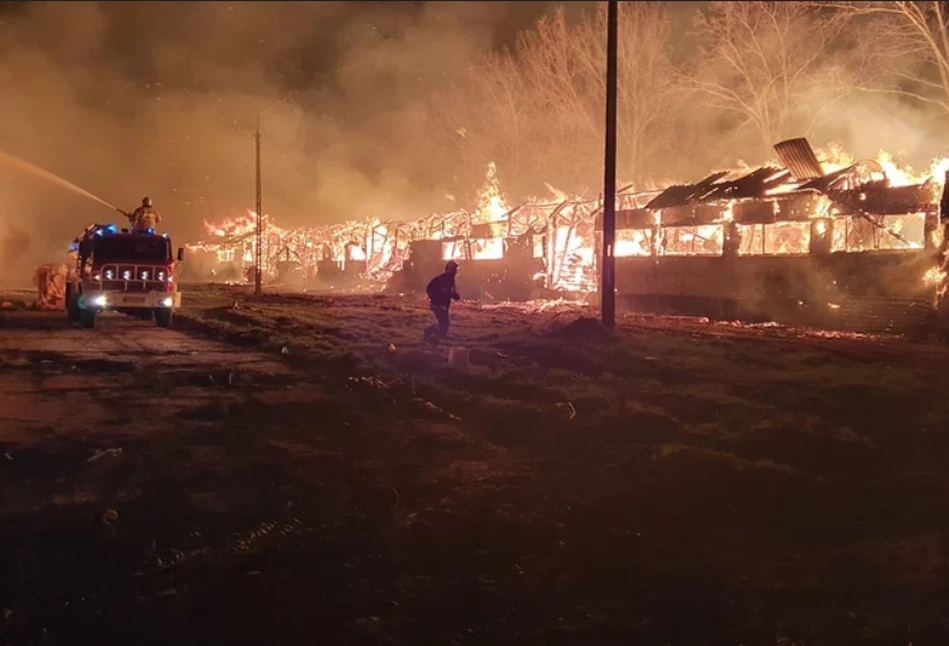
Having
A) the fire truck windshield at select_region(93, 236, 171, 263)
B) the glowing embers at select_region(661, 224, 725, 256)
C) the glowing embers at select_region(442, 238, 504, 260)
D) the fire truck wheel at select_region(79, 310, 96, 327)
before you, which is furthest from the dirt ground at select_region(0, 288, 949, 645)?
the glowing embers at select_region(442, 238, 504, 260)

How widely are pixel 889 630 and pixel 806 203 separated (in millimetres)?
18751

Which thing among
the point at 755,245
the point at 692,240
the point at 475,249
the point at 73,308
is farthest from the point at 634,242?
the point at 73,308

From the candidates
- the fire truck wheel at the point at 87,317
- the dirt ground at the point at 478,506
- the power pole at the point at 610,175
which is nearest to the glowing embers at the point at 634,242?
the power pole at the point at 610,175

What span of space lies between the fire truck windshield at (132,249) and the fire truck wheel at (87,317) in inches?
53.8

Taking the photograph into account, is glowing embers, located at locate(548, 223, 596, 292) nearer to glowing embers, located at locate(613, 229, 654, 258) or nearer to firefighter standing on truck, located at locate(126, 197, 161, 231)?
glowing embers, located at locate(613, 229, 654, 258)

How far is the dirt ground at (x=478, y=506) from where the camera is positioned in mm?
3973

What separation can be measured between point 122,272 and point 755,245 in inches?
681

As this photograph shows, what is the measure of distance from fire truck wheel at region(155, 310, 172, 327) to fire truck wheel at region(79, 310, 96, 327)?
4.76 ft

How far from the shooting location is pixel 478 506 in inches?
228

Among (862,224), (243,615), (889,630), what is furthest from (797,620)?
(862,224)

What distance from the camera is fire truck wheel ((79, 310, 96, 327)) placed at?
64.1ft

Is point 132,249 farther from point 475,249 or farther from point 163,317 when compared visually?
point 475,249

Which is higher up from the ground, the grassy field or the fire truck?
the fire truck

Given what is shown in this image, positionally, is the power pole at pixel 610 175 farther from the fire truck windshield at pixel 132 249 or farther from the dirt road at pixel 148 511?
the fire truck windshield at pixel 132 249
